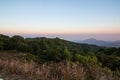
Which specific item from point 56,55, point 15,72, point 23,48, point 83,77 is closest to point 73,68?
point 83,77

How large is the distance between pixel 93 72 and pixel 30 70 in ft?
5.93

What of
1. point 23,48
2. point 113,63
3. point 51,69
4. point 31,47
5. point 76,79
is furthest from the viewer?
point 31,47

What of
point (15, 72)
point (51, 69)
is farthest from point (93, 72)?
point (15, 72)

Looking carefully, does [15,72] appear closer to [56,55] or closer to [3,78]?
[3,78]

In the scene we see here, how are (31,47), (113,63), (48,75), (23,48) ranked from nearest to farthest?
(48,75), (113,63), (23,48), (31,47)

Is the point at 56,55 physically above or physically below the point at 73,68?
below

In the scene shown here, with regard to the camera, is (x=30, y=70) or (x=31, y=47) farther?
(x=31, y=47)

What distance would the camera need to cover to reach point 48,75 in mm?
5816

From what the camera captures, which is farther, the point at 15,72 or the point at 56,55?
the point at 56,55

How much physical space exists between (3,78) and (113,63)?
3583cm

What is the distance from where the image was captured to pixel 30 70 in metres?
6.09

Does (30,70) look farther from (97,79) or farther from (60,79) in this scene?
(97,79)

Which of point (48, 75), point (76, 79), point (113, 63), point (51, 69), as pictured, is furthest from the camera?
point (113, 63)

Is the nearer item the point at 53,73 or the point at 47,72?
the point at 47,72
